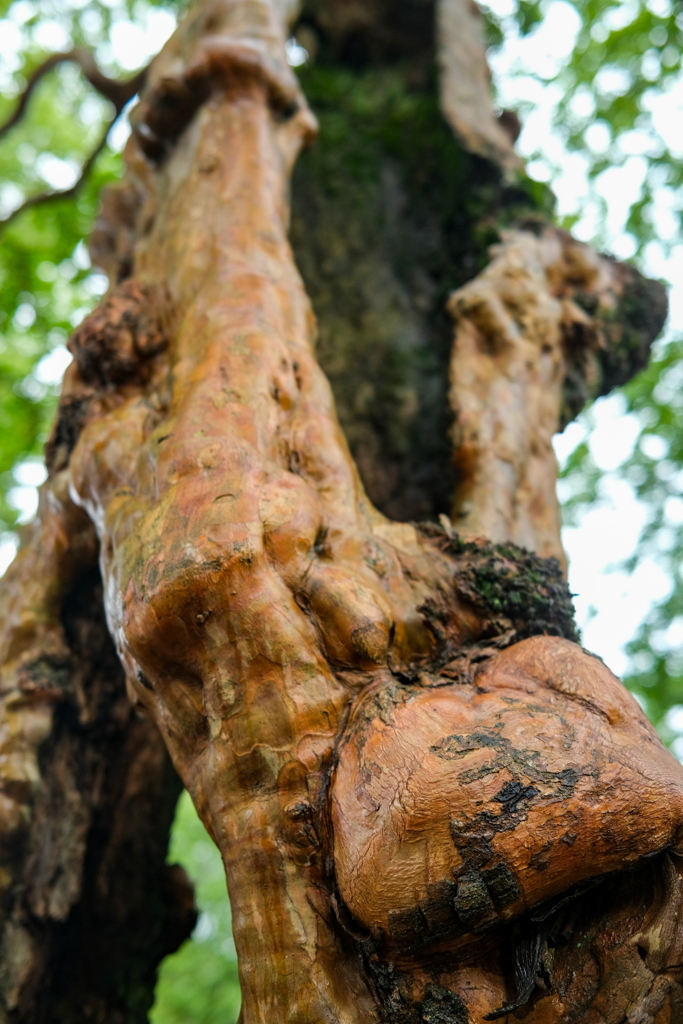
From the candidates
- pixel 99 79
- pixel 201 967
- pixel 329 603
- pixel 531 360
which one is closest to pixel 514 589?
pixel 329 603

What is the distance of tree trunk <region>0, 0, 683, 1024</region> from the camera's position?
1544 millimetres

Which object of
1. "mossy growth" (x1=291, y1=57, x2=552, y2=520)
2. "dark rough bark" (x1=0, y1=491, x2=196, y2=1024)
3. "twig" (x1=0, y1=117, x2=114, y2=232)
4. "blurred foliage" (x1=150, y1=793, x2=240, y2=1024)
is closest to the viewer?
"dark rough bark" (x1=0, y1=491, x2=196, y2=1024)

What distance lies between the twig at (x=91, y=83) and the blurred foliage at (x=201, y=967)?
4.99m

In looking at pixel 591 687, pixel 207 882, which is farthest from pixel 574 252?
pixel 207 882

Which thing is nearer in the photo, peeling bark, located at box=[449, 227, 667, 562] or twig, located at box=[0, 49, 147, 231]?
peeling bark, located at box=[449, 227, 667, 562]

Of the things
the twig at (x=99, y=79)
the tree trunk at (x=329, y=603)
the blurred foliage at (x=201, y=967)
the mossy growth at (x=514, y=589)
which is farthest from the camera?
the blurred foliage at (x=201, y=967)

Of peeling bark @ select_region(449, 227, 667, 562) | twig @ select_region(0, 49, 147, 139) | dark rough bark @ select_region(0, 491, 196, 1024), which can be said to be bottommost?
dark rough bark @ select_region(0, 491, 196, 1024)

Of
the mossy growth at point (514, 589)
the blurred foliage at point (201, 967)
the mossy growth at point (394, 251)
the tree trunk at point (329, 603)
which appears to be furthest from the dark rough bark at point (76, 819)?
the blurred foliage at point (201, 967)

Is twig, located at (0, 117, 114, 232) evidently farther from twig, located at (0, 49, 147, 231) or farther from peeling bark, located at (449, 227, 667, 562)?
peeling bark, located at (449, 227, 667, 562)

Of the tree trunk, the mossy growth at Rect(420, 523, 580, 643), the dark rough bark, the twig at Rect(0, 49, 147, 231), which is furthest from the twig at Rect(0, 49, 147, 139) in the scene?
the mossy growth at Rect(420, 523, 580, 643)

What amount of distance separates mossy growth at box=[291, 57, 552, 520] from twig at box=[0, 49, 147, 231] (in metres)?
1.19

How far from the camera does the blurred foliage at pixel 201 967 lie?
25.7ft

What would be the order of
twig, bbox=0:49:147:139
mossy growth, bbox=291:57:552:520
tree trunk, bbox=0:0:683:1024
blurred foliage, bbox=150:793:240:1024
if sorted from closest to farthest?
tree trunk, bbox=0:0:683:1024, mossy growth, bbox=291:57:552:520, twig, bbox=0:49:147:139, blurred foliage, bbox=150:793:240:1024

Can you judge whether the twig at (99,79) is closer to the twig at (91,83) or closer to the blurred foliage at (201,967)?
the twig at (91,83)
